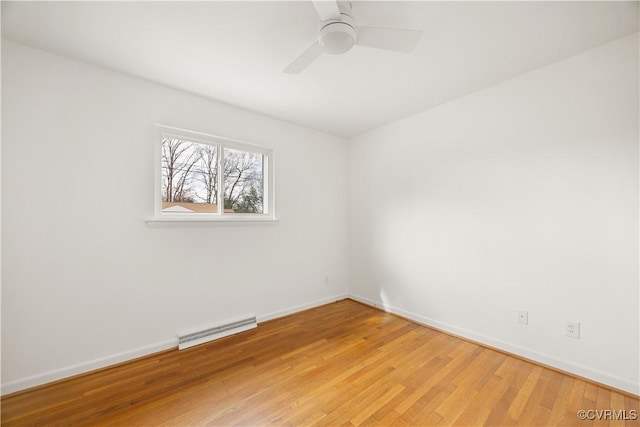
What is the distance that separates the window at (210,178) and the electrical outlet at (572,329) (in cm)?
286

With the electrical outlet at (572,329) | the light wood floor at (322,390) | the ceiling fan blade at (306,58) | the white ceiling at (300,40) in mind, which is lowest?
the light wood floor at (322,390)

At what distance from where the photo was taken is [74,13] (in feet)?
5.19

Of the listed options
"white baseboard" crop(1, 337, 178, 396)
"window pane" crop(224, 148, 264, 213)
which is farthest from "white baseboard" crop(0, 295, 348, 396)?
"window pane" crop(224, 148, 264, 213)

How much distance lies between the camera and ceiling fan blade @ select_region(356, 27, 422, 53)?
1.40 metres

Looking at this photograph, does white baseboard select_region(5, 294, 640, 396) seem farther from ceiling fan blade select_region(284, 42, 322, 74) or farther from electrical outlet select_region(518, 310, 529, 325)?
ceiling fan blade select_region(284, 42, 322, 74)

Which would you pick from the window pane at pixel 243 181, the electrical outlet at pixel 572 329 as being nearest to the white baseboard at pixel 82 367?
the window pane at pixel 243 181

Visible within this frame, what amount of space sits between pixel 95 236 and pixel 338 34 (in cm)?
230

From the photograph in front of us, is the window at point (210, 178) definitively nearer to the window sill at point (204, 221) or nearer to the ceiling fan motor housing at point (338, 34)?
the window sill at point (204, 221)

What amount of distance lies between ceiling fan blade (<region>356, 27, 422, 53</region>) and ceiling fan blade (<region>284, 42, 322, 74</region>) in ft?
0.81

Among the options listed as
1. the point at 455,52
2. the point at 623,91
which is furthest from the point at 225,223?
the point at 623,91

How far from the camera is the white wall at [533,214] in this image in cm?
183

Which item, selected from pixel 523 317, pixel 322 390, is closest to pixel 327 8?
pixel 322 390

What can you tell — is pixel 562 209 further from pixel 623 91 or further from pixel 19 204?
pixel 19 204

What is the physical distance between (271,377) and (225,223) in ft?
4.93
